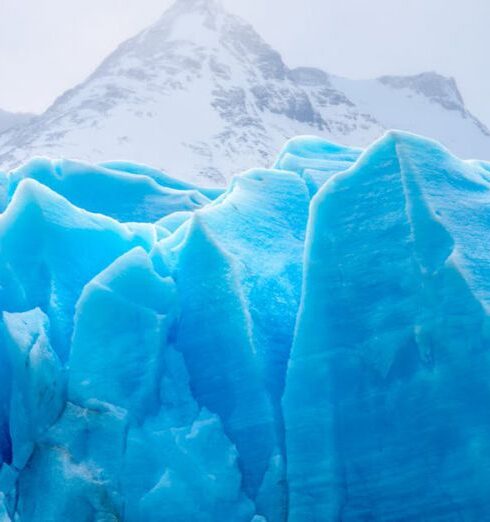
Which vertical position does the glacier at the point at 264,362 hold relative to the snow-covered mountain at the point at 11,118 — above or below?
above

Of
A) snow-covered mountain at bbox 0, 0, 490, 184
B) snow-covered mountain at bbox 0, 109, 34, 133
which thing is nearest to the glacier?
snow-covered mountain at bbox 0, 0, 490, 184

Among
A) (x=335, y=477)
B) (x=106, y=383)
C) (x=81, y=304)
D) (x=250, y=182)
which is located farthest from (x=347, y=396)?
(x=250, y=182)

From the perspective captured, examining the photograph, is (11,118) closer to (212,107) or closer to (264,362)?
(212,107)

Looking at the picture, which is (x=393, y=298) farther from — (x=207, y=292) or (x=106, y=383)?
(x=106, y=383)

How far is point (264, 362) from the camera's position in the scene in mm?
5316

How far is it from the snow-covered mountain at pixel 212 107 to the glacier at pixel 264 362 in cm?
6030

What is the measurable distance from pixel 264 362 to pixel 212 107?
8738cm

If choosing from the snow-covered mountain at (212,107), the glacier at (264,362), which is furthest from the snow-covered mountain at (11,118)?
the glacier at (264,362)

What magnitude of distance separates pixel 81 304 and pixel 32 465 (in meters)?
1.29

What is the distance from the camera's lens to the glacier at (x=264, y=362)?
4801 millimetres

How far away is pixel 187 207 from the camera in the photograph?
951 centimetres

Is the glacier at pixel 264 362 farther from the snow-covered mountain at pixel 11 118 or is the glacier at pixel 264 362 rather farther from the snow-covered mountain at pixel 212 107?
the snow-covered mountain at pixel 11 118

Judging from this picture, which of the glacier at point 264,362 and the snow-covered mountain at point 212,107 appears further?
the snow-covered mountain at point 212,107

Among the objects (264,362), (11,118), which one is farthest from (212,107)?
(264,362)
